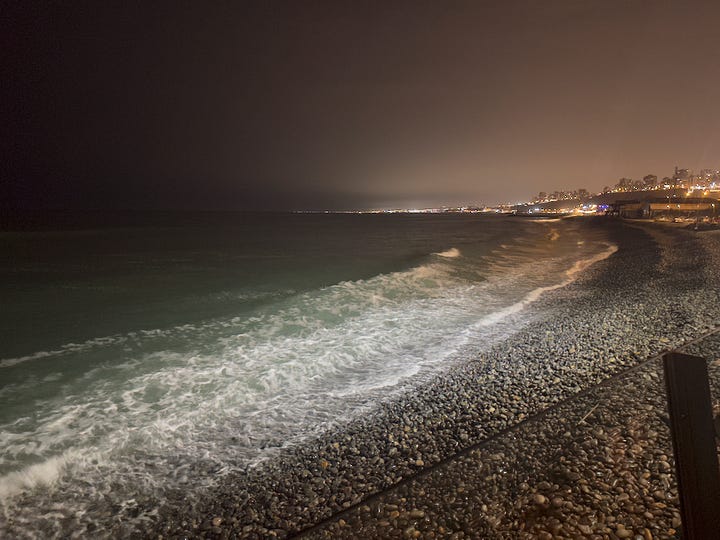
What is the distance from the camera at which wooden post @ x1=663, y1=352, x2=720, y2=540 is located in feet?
7.03

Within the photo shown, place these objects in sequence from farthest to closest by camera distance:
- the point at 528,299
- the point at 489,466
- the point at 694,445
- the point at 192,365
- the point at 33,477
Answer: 1. the point at 528,299
2. the point at 192,365
3. the point at 33,477
4. the point at 489,466
5. the point at 694,445

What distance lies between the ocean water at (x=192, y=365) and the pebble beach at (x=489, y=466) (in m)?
0.83

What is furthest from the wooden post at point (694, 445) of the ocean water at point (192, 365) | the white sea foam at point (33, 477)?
the white sea foam at point (33, 477)

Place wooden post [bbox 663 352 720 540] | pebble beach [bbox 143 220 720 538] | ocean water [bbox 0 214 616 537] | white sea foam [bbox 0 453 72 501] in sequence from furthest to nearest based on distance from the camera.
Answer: ocean water [bbox 0 214 616 537] < white sea foam [bbox 0 453 72 501] < pebble beach [bbox 143 220 720 538] < wooden post [bbox 663 352 720 540]

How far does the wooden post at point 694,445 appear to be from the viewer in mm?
2143

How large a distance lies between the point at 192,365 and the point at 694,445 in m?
10.3

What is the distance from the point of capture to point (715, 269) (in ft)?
55.5

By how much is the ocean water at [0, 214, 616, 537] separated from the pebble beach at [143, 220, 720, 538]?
2.74ft

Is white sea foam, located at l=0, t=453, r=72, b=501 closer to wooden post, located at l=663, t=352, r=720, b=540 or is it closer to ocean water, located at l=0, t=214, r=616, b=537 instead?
ocean water, located at l=0, t=214, r=616, b=537

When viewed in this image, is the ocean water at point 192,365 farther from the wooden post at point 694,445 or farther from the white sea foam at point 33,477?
the wooden post at point 694,445

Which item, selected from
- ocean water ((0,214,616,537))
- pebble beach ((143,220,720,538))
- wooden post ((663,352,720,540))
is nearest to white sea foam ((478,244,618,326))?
ocean water ((0,214,616,537))

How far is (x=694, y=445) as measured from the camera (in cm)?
222

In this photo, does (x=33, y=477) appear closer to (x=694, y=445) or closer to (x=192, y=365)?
(x=192, y=365)

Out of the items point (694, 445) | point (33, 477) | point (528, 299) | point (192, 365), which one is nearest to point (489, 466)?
point (694, 445)
